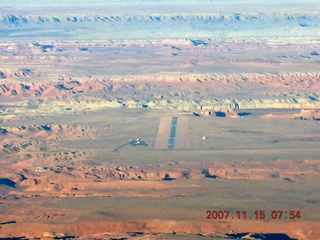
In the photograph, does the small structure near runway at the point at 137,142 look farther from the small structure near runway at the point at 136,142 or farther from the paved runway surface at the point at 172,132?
the paved runway surface at the point at 172,132

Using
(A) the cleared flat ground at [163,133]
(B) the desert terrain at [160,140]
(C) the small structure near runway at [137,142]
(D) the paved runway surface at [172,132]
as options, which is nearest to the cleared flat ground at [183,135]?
(B) the desert terrain at [160,140]

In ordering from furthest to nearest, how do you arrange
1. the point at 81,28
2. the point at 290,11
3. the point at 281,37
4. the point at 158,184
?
the point at 290,11 < the point at 81,28 < the point at 281,37 < the point at 158,184

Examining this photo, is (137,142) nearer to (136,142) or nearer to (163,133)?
(136,142)

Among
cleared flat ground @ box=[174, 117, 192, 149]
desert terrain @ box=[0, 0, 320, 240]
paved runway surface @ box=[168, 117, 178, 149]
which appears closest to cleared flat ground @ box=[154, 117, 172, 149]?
desert terrain @ box=[0, 0, 320, 240]

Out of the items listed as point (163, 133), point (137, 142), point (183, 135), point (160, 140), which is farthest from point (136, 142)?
point (183, 135)

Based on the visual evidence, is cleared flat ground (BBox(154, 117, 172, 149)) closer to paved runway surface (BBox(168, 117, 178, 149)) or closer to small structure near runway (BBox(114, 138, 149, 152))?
paved runway surface (BBox(168, 117, 178, 149))

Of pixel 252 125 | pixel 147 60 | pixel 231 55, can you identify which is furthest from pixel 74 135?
pixel 231 55

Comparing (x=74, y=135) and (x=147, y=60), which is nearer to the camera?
(x=74, y=135)

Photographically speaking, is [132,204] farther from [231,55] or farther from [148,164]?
[231,55]
